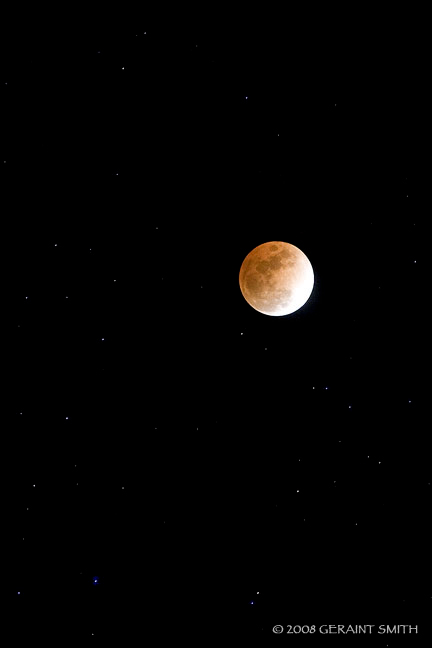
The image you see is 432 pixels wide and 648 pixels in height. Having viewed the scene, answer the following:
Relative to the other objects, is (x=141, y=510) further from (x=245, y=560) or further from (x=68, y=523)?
(x=245, y=560)

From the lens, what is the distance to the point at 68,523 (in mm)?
4836

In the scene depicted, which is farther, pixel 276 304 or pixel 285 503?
pixel 285 503

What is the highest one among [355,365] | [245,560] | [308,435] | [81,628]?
[355,365]

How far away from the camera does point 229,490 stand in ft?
16.7

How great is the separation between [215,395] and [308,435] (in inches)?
36.0

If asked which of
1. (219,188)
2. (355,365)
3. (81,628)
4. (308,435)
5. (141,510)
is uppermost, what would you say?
(219,188)

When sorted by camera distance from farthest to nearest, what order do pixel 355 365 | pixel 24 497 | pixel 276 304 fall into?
1. pixel 355 365
2. pixel 24 497
3. pixel 276 304

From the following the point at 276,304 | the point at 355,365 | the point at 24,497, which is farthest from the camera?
the point at 355,365

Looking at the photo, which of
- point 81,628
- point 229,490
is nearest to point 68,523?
point 81,628

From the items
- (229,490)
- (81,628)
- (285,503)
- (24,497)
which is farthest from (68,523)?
(285,503)

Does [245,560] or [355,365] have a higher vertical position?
[355,365]

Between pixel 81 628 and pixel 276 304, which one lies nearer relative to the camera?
pixel 276 304

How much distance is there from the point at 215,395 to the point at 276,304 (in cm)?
172

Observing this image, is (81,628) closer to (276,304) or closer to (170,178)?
(276,304)
